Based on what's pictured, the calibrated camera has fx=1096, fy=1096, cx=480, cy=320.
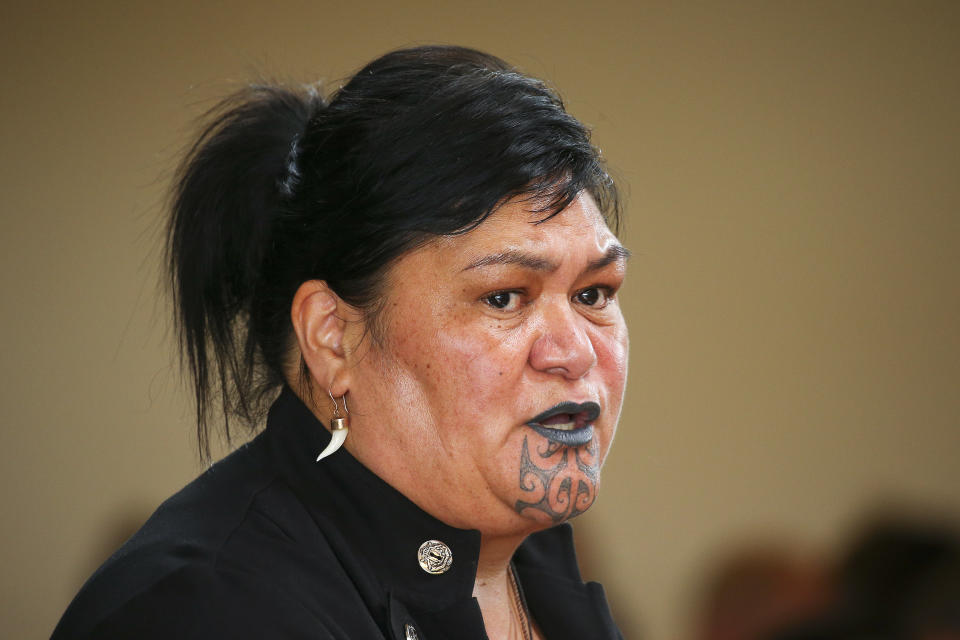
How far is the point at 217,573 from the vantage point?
1.10 metres

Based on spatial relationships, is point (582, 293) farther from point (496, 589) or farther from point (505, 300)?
point (496, 589)

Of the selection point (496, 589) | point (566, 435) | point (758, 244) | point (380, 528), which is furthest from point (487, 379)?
point (758, 244)

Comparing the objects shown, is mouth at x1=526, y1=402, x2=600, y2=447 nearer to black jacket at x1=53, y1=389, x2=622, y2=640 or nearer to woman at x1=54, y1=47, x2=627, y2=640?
woman at x1=54, y1=47, x2=627, y2=640

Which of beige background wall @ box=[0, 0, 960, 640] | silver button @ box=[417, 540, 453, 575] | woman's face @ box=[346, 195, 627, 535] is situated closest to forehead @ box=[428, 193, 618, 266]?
woman's face @ box=[346, 195, 627, 535]

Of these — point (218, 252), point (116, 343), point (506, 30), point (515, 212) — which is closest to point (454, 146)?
point (515, 212)

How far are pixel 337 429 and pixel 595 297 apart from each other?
36 cm

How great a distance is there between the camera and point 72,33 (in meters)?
3.19

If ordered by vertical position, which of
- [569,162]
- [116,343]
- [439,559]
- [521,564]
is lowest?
[116,343]

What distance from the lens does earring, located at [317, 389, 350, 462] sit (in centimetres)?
129

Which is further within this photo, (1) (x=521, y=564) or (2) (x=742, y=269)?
(2) (x=742, y=269)

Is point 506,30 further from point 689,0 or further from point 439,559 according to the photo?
point 439,559

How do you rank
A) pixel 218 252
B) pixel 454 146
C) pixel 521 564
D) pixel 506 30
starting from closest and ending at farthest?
pixel 454 146
pixel 218 252
pixel 521 564
pixel 506 30

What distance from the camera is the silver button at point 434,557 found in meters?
1.28

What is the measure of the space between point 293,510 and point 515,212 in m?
0.43
